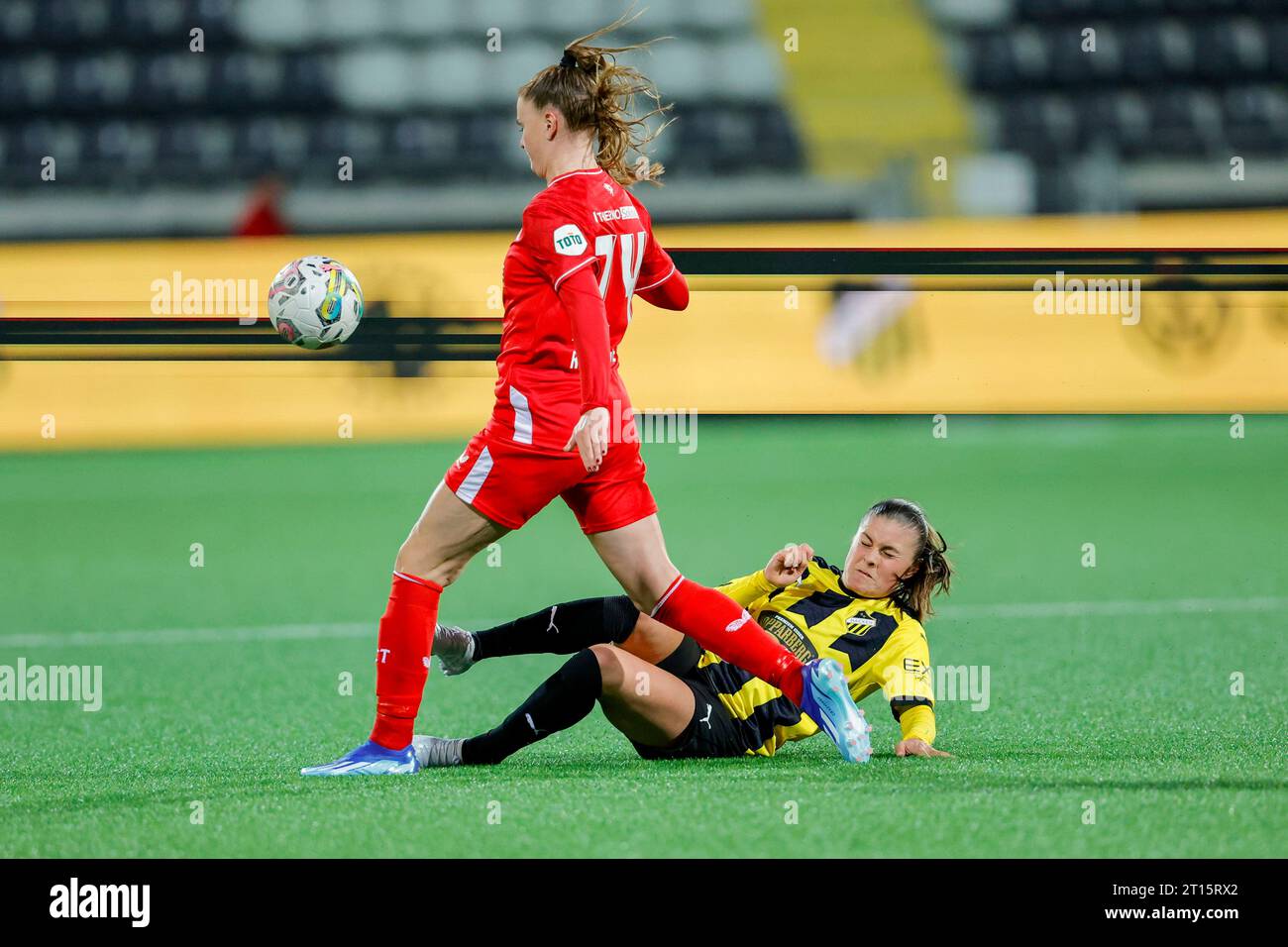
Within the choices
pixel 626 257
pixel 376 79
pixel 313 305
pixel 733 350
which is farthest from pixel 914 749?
pixel 376 79

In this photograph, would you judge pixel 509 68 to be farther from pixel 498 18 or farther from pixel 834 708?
pixel 834 708

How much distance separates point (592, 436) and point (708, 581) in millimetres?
3756

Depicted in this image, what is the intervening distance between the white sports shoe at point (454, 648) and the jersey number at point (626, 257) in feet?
2.97

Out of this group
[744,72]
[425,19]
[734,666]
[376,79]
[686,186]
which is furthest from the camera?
[425,19]

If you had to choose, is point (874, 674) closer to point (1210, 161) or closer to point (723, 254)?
point (723, 254)

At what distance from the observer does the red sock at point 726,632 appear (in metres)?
3.94

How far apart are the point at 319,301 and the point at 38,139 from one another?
13432 millimetres

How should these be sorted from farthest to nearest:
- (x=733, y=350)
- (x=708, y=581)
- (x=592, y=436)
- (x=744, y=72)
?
(x=744, y=72) < (x=733, y=350) < (x=708, y=581) < (x=592, y=436)

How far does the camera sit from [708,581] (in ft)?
24.1

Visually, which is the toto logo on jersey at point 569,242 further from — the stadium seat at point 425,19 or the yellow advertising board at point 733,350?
the stadium seat at point 425,19

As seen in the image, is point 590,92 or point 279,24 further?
point 279,24

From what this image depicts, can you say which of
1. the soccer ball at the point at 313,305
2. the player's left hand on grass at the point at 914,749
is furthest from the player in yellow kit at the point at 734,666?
the soccer ball at the point at 313,305

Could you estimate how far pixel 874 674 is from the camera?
4.28 meters

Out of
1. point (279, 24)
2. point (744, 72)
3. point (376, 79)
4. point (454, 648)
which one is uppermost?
point (279, 24)
